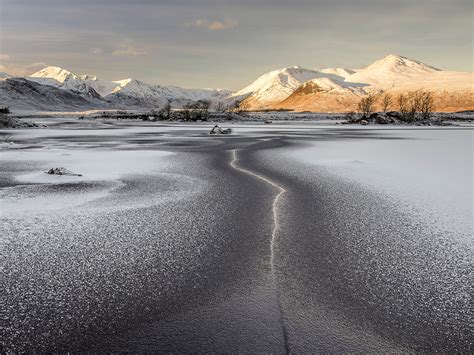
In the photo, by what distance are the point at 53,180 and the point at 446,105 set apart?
20995 centimetres

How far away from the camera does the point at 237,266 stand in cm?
543

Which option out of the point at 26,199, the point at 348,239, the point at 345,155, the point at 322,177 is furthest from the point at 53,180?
the point at 345,155

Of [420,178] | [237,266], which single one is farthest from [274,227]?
[420,178]

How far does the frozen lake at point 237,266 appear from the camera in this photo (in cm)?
385

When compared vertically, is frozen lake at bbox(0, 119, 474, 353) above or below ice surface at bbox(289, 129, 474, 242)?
below

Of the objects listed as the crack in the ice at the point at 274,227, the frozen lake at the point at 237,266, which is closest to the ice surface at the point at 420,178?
the frozen lake at the point at 237,266

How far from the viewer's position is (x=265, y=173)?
12.8m

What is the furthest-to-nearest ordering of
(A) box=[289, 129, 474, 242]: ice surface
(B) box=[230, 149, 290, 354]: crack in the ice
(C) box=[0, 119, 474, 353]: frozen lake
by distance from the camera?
(A) box=[289, 129, 474, 242]: ice surface, (B) box=[230, 149, 290, 354]: crack in the ice, (C) box=[0, 119, 474, 353]: frozen lake

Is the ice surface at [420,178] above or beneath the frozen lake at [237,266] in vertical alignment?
above

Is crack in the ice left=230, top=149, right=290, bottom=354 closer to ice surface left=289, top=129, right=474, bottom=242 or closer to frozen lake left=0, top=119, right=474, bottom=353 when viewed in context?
frozen lake left=0, top=119, right=474, bottom=353

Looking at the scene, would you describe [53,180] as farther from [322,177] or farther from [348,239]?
[348,239]

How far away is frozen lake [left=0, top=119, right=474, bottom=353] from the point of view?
385cm

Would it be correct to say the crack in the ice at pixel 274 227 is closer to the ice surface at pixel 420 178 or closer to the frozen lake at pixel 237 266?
the frozen lake at pixel 237 266

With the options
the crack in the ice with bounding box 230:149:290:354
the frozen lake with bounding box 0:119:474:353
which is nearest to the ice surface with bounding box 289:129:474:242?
the frozen lake with bounding box 0:119:474:353
